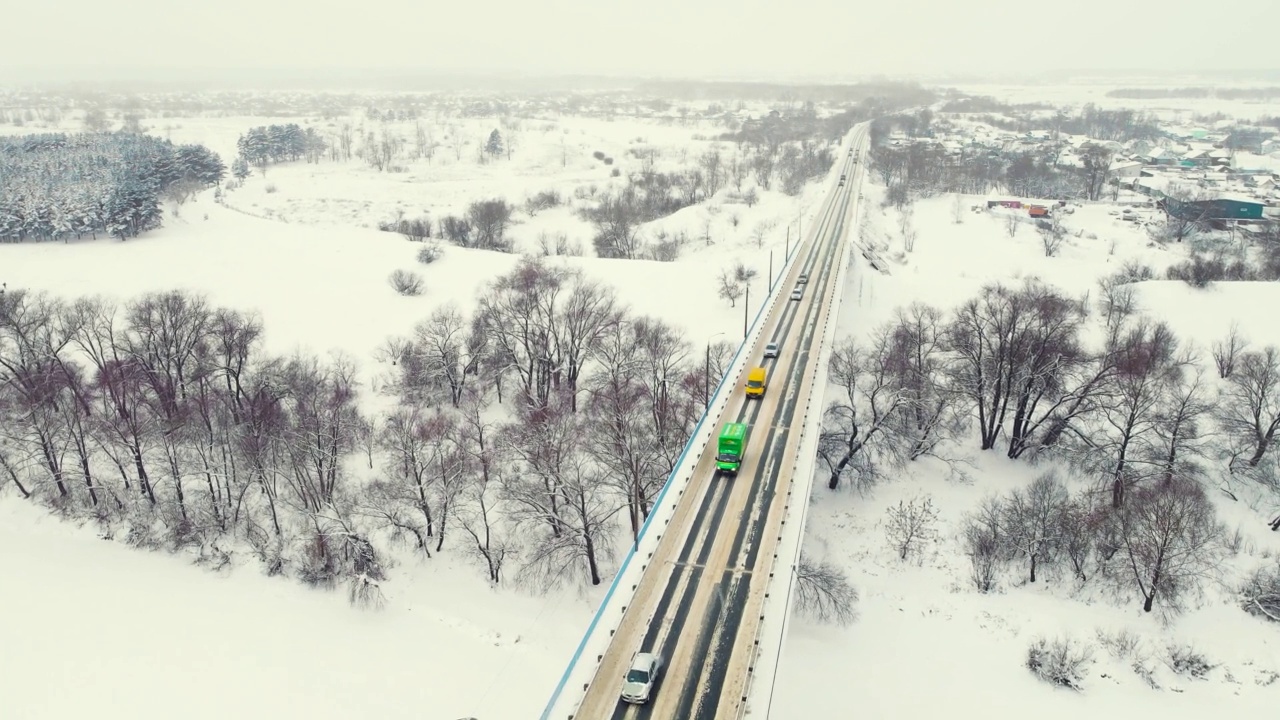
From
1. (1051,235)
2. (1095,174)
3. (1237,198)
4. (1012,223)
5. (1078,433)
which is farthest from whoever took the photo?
(1095,174)

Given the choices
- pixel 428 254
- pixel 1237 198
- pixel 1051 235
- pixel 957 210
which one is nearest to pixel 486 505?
pixel 428 254

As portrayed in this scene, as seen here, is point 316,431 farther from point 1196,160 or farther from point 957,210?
point 1196,160

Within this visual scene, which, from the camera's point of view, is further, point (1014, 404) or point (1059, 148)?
point (1059, 148)

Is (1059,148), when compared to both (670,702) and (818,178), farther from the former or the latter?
(670,702)

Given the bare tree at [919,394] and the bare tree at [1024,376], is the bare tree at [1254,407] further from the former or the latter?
the bare tree at [919,394]

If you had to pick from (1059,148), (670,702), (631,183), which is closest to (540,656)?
(670,702)

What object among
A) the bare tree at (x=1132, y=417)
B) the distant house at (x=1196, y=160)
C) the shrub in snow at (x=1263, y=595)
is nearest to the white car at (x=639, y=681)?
the shrub in snow at (x=1263, y=595)

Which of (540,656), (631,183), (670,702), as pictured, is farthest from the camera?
(631,183)
